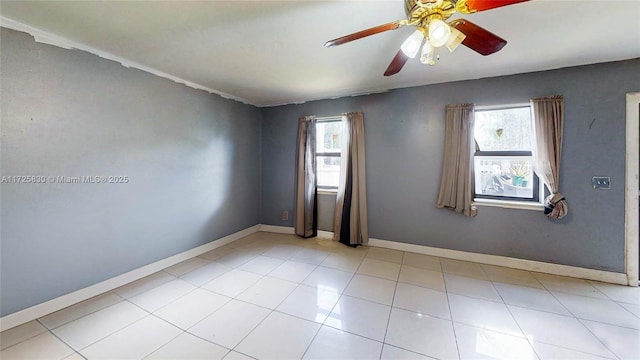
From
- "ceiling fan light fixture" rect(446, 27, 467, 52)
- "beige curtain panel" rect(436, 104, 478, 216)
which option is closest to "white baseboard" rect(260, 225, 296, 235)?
"beige curtain panel" rect(436, 104, 478, 216)

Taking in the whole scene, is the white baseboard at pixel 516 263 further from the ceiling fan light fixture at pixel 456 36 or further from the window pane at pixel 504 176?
the ceiling fan light fixture at pixel 456 36

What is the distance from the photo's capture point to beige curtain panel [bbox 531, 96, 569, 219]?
7.96 feet

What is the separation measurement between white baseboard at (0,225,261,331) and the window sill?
3745 millimetres

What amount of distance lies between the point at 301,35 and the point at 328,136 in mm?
2046

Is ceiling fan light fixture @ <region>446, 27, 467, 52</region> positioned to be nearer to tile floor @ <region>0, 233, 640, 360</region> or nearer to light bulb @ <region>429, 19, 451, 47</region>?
light bulb @ <region>429, 19, 451, 47</region>

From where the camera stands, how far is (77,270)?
2.01 m

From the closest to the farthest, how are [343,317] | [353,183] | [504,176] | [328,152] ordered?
[343,317] → [504,176] → [353,183] → [328,152]

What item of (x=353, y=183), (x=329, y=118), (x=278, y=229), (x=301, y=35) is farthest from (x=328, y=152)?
(x=301, y=35)

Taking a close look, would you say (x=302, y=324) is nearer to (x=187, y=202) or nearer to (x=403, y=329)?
(x=403, y=329)

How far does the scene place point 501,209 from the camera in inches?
107

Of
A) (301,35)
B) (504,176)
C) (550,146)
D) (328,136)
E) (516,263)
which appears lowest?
(516,263)

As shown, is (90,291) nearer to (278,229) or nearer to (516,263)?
(278,229)

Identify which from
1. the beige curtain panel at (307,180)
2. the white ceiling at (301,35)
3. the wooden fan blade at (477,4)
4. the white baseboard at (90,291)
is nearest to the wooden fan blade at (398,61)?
the white ceiling at (301,35)

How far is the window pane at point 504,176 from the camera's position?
271cm
